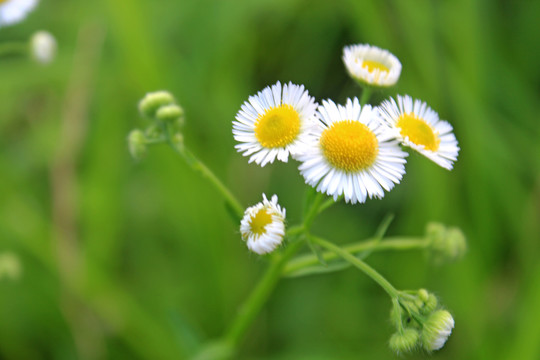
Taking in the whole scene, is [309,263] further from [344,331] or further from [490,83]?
[490,83]

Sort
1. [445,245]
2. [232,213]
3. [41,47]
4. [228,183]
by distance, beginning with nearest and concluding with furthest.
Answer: [232,213], [445,245], [41,47], [228,183]

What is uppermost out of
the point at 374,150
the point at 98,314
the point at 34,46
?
the point at 34,46

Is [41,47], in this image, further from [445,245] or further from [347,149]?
[445,245]

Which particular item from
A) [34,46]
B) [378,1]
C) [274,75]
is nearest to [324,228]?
Answer: [274,75]

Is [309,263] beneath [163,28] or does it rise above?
beneath

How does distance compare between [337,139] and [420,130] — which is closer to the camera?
[337,139]

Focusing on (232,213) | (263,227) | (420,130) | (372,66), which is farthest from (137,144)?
(420,130)

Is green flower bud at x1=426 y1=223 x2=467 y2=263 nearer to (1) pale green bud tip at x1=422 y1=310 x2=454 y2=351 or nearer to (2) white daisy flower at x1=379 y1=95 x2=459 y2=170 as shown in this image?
(2) white daisy flower at x1=379 y1=95 x2=459 y2=170

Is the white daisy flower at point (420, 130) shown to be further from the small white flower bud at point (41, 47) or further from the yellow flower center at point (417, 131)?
the small white flower bud at point (41, 47)
